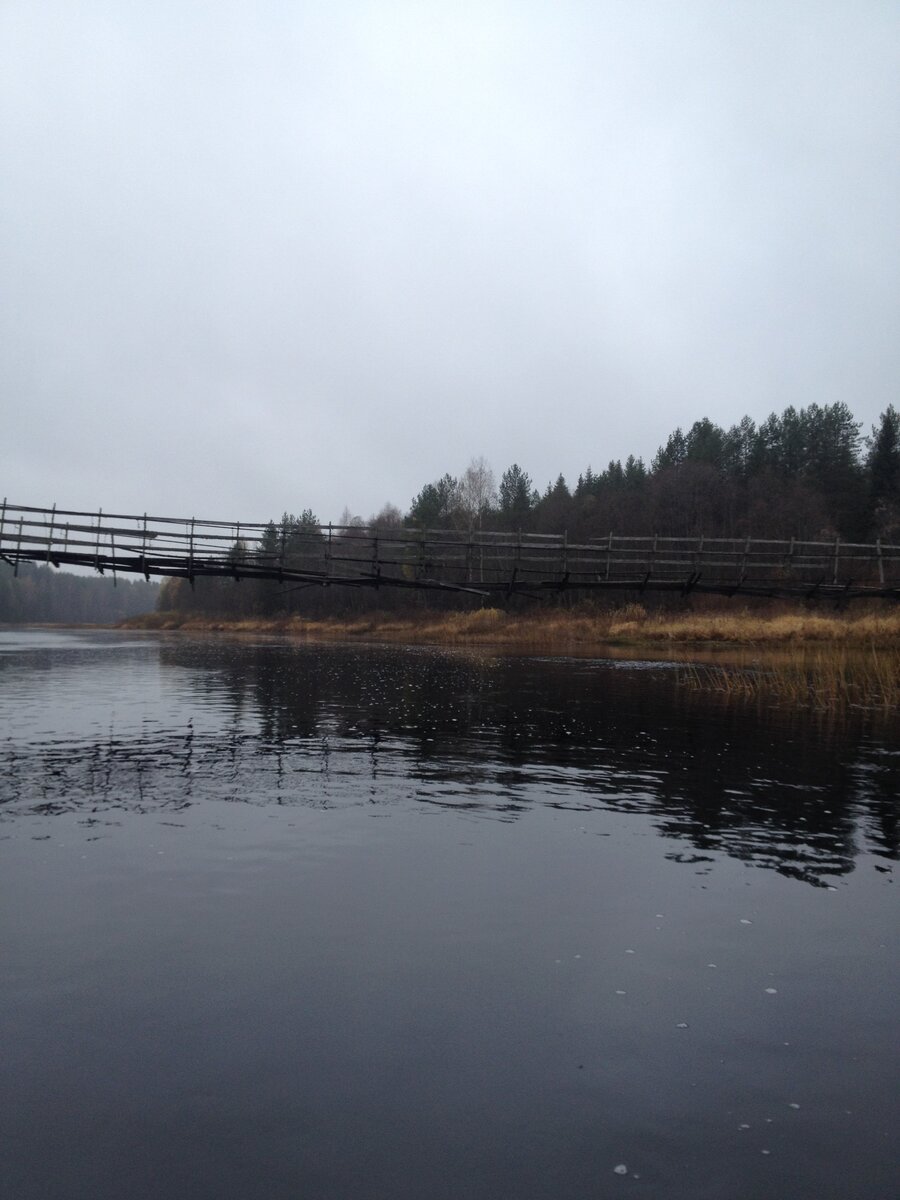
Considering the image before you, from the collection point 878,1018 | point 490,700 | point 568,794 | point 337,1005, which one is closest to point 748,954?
point 878,1018

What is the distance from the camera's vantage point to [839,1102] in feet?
15.9

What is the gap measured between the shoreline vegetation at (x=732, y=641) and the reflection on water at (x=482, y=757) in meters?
3.96

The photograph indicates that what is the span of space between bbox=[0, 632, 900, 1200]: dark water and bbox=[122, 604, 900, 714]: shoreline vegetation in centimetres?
1341

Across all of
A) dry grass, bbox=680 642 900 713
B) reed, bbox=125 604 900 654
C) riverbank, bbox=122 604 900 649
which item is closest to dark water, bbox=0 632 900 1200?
dry grass, bbox=680 642 900 713

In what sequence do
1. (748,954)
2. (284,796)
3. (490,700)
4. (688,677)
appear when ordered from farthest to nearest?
(688,677), (490,700), (284,796), (748,954)

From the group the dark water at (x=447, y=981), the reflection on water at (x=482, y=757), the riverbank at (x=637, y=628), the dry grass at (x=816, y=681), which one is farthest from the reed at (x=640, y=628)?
the dark water at (x=447, y=981)

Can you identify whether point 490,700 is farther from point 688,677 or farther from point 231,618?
point 231,618

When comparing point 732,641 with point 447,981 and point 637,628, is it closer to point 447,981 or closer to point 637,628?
point 637,628

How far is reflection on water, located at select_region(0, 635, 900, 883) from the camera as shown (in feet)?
37.2

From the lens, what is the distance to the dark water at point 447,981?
4391mm

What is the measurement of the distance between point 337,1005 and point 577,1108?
6.30 feet

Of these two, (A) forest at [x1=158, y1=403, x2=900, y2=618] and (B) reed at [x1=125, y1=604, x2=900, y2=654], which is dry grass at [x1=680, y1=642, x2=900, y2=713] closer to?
(B) reed at [x1=125, y1=604, x2=900, y2=654]

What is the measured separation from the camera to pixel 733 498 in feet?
296

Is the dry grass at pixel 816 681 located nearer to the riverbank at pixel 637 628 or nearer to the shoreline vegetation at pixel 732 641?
the shoreline vegetation at pixel 732 641
